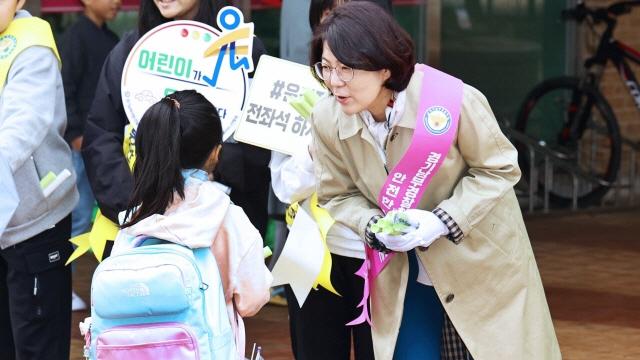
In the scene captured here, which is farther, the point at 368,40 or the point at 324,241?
the point at 324,241

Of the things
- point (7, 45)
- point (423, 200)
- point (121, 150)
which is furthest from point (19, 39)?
point (423, 200)

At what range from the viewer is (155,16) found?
5227mm

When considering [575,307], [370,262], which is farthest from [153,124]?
[575,307]

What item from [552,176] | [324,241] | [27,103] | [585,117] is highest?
[27,103]

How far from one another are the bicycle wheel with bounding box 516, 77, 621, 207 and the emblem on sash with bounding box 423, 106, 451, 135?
783cm

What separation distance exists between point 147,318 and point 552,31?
904 cm

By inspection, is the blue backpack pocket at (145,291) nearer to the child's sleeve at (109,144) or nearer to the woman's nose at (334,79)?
the woman's nose at (334,79)

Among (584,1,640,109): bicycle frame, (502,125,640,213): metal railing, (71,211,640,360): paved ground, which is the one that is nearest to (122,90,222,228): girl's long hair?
(71,211,640,360): paved ground

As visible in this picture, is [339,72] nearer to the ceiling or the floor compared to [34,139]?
nearer to the ceiling

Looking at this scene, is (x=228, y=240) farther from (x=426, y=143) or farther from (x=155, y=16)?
(x=155, y=16)

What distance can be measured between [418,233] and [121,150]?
1595mm

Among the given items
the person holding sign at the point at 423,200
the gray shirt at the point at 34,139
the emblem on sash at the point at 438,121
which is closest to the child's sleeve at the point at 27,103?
A: the gray shirt at the point at 34,139

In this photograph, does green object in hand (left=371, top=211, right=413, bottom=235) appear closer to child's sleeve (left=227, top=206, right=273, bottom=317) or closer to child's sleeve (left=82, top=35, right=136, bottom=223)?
child's sleeve (left=227, top=206, right=273, bottom=317)

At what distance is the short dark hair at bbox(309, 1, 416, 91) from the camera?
3969 millimetres
